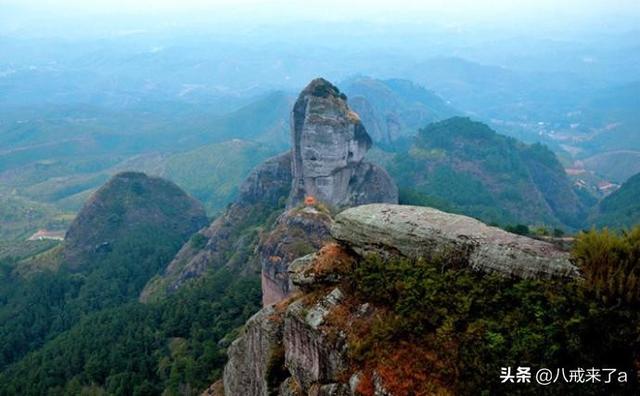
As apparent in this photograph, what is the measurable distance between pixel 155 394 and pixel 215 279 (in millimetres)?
18636

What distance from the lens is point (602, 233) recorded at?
10.9m

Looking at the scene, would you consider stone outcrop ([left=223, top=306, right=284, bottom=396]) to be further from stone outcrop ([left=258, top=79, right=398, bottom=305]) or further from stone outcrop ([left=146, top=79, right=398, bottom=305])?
stone outcrop ([left=258, top=79, right=398, bottom=305])

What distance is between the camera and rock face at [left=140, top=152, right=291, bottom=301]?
64.9 meters

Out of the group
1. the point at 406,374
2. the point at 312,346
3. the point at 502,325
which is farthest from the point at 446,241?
the point at 312,346

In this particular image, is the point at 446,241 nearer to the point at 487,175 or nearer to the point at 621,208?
the point at 621,208

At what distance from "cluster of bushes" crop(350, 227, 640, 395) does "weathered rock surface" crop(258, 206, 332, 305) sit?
25.1 metres

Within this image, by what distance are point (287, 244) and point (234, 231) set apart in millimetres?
29015

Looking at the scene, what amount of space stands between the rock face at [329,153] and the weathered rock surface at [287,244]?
1495 centimetres

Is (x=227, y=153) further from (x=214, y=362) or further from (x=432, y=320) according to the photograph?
(x=432, y=320)

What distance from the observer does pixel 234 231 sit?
6975cm

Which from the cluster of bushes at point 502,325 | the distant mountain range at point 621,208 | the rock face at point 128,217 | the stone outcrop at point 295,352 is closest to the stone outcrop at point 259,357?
the stone outcrop at point 295,352

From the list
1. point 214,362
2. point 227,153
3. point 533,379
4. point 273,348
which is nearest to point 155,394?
point 214,362

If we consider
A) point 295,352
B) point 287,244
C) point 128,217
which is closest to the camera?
point 295,352

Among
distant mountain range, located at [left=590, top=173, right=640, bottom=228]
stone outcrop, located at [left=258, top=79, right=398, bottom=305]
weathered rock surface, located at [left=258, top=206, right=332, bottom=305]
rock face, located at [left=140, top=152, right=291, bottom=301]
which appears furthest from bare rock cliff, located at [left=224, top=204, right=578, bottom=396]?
distant mountain range, located at [left=590, top=173, right=640, bottom=228]
